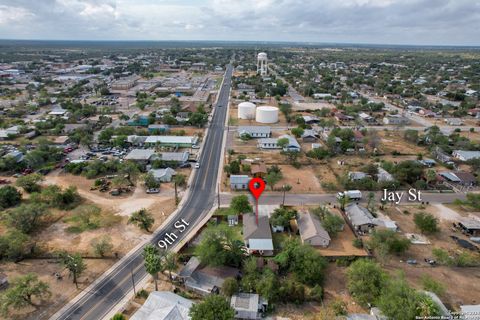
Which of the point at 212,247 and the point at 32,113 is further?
the point at 32,113

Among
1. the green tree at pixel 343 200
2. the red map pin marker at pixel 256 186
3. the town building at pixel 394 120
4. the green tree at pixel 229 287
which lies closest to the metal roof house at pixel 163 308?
the green tree at pixel 229 287

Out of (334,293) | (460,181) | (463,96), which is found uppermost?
(463,96)

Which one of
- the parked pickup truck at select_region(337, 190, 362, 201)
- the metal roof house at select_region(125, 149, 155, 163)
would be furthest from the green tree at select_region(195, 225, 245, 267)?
the metal roof house at select_region(125, 149, 155, 163)

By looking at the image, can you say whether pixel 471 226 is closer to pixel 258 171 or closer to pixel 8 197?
pixel 258 171

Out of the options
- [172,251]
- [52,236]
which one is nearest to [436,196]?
[172,251]

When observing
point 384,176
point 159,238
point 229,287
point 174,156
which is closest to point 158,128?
point 174,156

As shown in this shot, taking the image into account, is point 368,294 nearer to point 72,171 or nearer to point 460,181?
point 460,181
